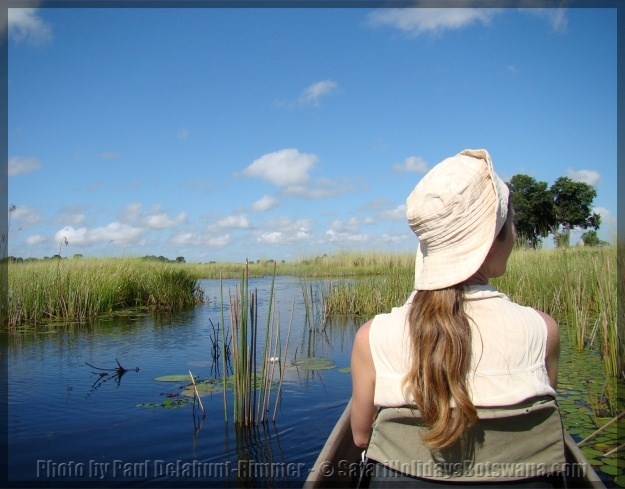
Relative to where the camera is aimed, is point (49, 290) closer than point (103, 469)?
No

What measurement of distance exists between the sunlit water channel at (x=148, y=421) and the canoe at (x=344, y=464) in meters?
1.22

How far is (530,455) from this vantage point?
149 cm

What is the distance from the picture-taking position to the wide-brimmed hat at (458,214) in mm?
1470

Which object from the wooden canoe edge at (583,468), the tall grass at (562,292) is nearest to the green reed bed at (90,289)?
the tall grass at (562,292)

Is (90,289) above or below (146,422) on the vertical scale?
above

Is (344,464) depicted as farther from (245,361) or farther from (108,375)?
(108,375)

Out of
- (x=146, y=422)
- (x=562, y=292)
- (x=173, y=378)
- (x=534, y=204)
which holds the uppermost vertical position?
(x=534, y=204)

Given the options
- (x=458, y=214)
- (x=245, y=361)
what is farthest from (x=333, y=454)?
(x=245, y=361)

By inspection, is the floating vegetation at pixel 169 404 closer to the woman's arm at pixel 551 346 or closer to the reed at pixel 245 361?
the reed at pixel 245 361

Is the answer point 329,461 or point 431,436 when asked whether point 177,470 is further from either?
point 431,436

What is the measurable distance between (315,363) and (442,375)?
503cm

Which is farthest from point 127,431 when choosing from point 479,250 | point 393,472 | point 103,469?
point 479,250

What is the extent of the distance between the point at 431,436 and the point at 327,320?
27.6 feet

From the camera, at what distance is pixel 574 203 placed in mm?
27891
